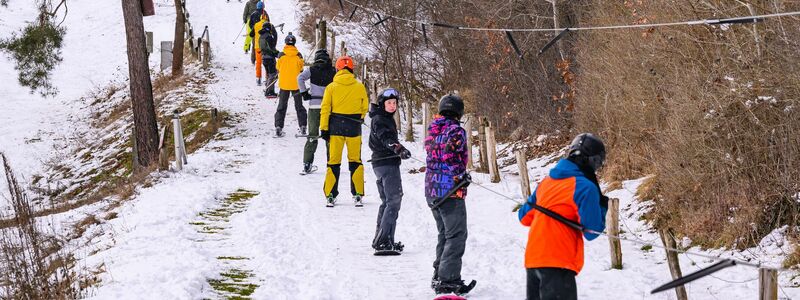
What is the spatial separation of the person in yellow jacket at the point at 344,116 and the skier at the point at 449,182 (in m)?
3.98

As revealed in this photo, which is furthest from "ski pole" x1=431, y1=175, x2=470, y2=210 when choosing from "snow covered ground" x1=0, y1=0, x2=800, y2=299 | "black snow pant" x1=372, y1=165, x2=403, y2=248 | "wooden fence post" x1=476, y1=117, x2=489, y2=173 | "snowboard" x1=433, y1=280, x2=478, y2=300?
"wooden fence post" x1=476, y1=117, x2=489, y2=173

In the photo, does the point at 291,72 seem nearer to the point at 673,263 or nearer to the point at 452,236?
the point at 452,236

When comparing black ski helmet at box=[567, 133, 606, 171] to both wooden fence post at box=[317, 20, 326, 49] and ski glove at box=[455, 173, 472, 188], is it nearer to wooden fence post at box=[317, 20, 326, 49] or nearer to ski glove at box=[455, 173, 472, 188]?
ski glove at box=[455, 173, 472, 188]

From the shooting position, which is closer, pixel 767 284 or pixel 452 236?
pixel 767 284

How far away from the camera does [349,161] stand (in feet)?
36.9

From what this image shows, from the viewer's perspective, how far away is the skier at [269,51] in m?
21.8

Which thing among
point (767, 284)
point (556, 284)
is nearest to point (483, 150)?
point (767, 284)

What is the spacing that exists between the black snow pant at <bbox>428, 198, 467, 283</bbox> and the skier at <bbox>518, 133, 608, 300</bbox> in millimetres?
1669

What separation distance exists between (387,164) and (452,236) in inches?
74.4

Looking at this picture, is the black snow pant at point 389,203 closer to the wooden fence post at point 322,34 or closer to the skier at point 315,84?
A: the skier at point 315,84

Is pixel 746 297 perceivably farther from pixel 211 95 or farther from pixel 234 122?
pixel 211 95

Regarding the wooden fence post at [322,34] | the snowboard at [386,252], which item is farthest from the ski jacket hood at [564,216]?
the wooden fence post at [322,34]

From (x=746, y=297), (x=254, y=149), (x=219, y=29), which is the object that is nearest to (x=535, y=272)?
(x=746, y=297)

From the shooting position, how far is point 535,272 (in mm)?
5508
